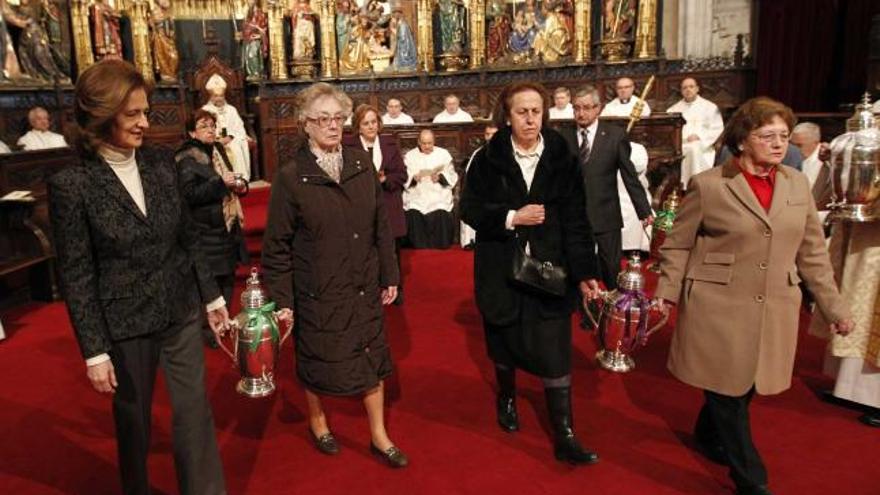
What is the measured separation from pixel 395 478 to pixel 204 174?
2165mm

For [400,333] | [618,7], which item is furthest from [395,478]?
[618,7]

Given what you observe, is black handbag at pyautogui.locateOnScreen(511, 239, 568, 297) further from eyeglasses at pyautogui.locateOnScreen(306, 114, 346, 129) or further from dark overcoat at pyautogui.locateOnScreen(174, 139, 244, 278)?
dark overcoat at pyautogui.locateOnScreen(174, 139, 244, 278)

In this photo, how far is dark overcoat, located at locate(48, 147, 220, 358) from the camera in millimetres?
2047

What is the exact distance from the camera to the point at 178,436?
7.83 ft

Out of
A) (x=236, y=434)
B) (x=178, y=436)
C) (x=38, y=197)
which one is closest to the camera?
(x=178, y=436)


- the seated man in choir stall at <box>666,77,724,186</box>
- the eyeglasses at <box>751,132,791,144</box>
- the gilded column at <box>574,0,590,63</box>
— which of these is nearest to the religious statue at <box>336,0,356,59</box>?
the gilded column at <box>574,0,590,63</box>

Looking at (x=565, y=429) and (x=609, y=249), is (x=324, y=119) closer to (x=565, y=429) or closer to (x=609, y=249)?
(x=565, y=429)

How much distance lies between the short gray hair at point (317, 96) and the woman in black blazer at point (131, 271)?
595 mm

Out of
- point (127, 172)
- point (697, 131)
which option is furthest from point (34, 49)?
point (127, 172)

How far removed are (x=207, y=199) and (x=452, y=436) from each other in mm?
2048

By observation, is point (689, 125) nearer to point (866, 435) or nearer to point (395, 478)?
point (866, 435)

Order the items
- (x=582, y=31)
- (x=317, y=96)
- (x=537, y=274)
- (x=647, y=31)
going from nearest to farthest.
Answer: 1. (x=317, y=96)
2. (x=537, y=274)
3. (x=647, y=31)
4. (x=582, y=31)

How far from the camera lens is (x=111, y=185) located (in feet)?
6.88

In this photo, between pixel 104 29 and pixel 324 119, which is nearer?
pixel 324 119
